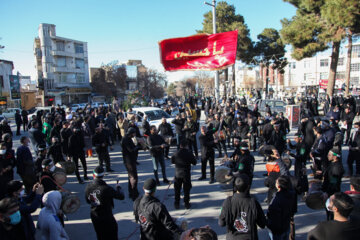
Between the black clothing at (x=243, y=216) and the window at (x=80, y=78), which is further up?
the window at (x=80, y=78)

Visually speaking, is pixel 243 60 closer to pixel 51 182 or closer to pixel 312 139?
pixel 312 139

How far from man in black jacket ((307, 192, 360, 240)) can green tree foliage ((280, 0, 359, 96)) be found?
679 inches

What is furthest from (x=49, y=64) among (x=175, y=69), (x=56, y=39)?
(x=175, y=69)

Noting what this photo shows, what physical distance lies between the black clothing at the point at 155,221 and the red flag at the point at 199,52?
8874mm

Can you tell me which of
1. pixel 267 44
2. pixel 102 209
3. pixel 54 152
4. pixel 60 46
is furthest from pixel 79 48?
pixel 102 209

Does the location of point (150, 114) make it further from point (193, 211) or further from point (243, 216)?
point (243, 216)

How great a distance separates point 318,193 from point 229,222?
2.06 meters

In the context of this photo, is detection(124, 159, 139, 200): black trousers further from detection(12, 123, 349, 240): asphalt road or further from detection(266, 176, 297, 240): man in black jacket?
detection(266, 176, 297, 240): man in black jacket

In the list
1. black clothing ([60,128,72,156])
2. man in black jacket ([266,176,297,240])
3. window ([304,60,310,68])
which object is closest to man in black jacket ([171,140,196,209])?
man in black jacket ([266,176,297,240])

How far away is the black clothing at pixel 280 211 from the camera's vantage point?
3.54 meters

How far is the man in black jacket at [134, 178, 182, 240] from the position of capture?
325 centimetres

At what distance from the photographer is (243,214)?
322 cm

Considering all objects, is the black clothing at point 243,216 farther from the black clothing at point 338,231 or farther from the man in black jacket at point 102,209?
the man in black jacket at point 102,209

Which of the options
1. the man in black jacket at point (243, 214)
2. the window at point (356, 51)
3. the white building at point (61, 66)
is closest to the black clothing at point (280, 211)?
the man in black jacket at point (243, 214)
